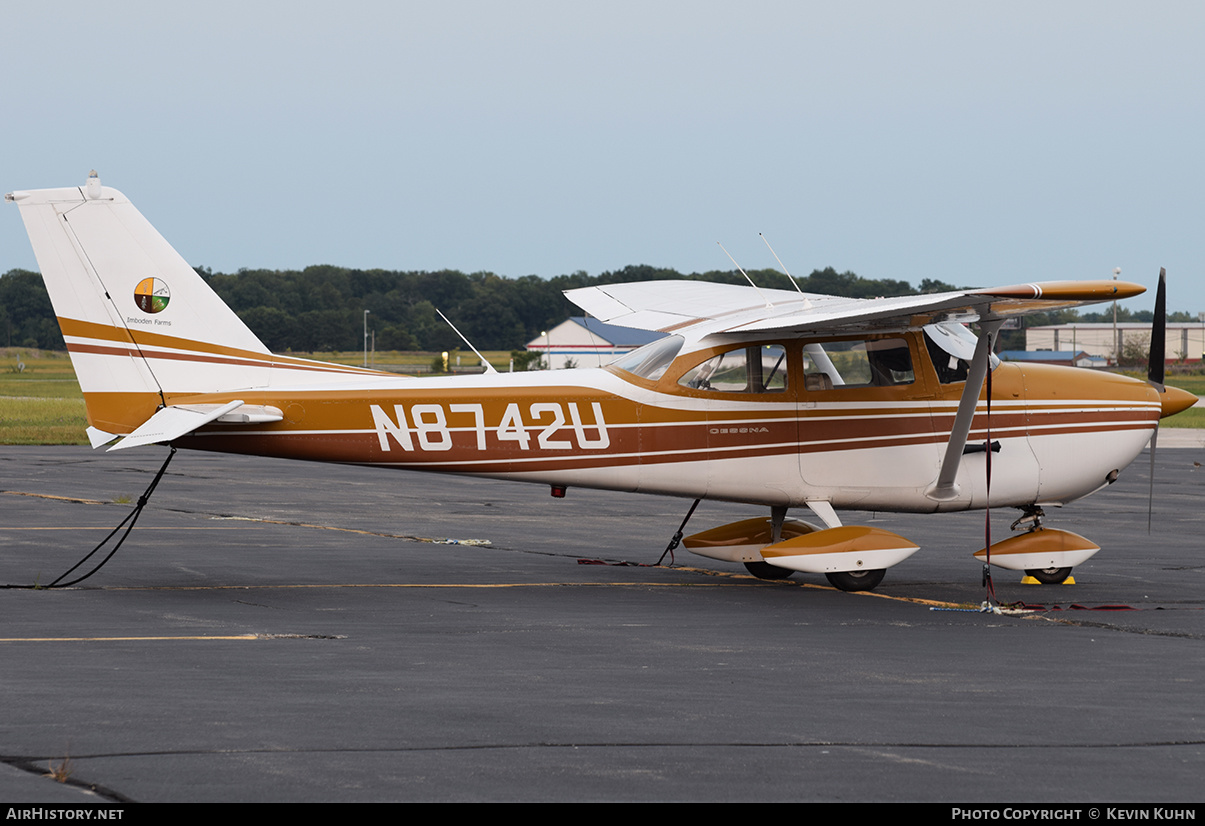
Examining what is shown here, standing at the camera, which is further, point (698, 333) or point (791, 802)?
point (698, 333)

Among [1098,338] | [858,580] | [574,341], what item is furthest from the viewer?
[1098,338]

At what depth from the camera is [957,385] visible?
1266 centimetres

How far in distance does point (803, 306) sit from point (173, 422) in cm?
580

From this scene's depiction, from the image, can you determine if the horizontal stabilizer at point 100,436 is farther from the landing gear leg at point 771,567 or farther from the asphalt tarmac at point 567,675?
the landing gear leg at point 771,567

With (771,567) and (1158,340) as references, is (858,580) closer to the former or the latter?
(771,567)

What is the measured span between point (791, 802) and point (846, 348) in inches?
292

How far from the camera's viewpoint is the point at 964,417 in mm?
11984

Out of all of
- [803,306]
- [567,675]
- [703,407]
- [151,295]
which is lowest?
[567,675]

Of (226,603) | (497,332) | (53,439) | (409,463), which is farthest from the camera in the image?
(497,332)

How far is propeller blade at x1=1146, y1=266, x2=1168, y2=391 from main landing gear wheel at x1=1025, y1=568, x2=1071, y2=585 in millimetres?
2056

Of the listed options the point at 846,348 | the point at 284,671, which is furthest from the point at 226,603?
the point at 846,348

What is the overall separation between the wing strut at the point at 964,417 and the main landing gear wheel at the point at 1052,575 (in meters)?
1.34

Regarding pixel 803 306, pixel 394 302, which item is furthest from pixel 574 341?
pixel 803 306

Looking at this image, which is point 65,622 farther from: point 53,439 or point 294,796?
point 53,439
